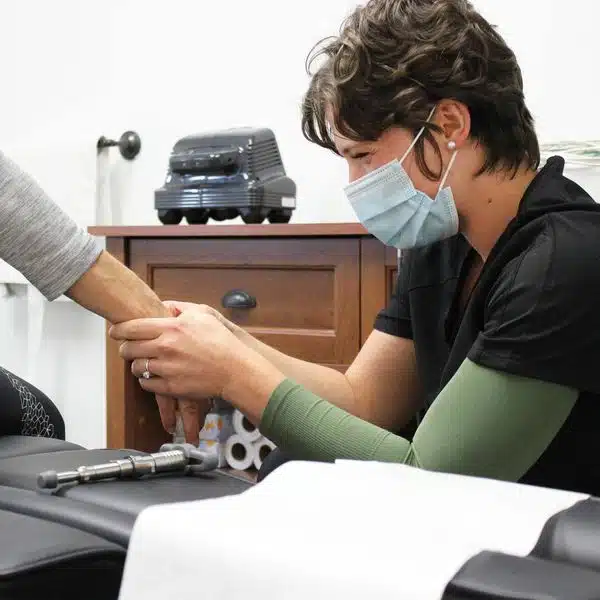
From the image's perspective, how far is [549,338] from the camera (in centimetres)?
106

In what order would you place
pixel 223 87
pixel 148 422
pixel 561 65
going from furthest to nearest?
pixel 223 87 < pixel 148 422 < pixel 561 65

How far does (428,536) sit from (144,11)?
285 cm

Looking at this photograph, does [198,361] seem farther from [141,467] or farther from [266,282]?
[266,282]

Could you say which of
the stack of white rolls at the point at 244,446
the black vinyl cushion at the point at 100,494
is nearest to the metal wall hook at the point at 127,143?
the stack of white rolls at the point at 244,446

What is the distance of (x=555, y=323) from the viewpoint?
1.07 metres

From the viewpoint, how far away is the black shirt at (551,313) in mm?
1063

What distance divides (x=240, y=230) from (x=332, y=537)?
1801 mm

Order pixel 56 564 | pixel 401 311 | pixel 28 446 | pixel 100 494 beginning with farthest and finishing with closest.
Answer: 1. pixel 401 311
2. pixel 28 446
3. pixel 100 494
4. pixel 56 564

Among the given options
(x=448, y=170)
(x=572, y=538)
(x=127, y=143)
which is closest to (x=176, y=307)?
(x=448, y=170)

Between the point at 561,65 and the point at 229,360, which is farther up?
the point at 561,65

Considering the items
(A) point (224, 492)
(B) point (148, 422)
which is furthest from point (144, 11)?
(A) point (224, 492)

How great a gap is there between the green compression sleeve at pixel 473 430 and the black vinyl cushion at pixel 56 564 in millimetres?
511

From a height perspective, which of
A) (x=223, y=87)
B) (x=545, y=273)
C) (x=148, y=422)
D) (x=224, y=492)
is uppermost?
(x=223, y=87)

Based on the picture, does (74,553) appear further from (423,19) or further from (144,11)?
(144,11)
